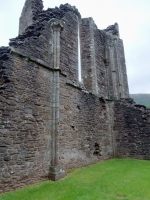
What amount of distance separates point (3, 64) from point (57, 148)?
3.42 meters

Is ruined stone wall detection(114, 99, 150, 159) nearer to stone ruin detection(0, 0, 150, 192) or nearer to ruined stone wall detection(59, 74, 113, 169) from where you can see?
stone ruin detection(0, 0, 150, 192)

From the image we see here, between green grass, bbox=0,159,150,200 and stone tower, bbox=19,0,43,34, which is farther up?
stone tower, bbox=19,0,43,34

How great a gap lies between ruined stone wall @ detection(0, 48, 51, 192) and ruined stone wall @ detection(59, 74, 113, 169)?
3.05 feet

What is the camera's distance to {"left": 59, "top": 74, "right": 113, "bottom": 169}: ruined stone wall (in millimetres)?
7402

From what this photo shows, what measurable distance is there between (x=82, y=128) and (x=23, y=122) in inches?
136

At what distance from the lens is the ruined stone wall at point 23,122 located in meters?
5.18

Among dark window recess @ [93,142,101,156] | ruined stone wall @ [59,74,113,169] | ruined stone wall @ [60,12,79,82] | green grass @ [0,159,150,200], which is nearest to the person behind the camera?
green grass @ [0,159,150,200]

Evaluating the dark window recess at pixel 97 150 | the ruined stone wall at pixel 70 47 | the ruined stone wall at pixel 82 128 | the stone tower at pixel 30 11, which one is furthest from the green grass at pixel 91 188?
the stone tower at pixel 30 11

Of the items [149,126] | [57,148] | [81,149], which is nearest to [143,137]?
[149,126]

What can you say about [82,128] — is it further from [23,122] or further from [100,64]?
[100,64]

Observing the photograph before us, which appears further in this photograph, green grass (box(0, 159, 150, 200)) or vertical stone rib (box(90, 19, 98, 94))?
vertical stone rib (box(90, 19, 98, 94))

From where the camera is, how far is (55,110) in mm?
6891

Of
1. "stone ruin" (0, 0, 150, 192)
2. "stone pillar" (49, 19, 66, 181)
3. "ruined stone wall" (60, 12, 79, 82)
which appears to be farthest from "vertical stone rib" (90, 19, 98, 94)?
"stone pillar" (49, 19, 66, 181)

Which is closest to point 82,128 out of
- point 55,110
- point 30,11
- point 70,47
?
point 55,110
